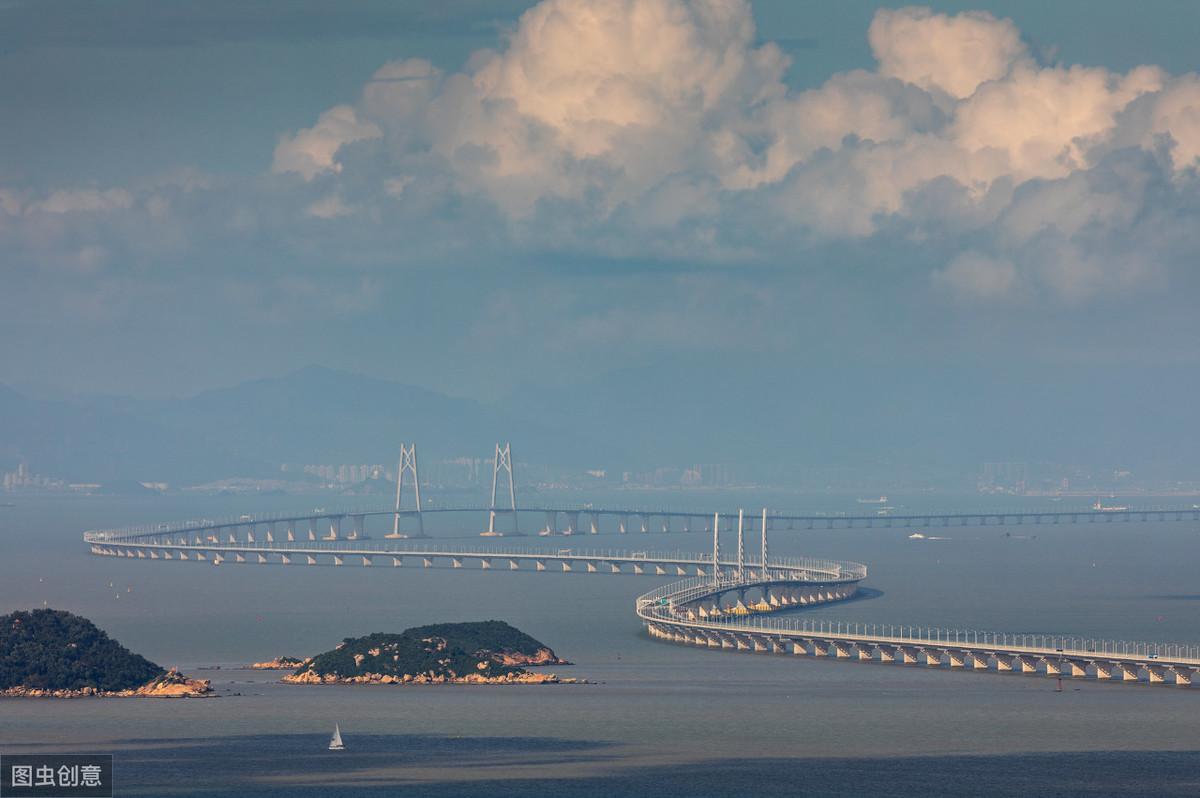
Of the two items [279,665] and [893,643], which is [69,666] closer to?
[279,665]

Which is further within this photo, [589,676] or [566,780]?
[589,676]

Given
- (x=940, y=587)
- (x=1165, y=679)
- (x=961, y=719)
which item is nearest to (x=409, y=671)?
(x=961, y=719)

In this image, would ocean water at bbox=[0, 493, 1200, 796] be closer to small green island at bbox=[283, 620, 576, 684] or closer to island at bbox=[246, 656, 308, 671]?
island at bbox=[246, 656, 308, 671]

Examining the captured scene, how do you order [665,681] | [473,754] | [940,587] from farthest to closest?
1. [940,587]
2. [665,681]
3. [473,754]

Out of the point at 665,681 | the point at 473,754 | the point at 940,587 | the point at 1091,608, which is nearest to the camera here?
the point at 473,754

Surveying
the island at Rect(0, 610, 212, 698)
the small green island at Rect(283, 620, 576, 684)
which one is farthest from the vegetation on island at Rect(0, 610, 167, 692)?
the small green island at Rect(283, 620, 576, 684)

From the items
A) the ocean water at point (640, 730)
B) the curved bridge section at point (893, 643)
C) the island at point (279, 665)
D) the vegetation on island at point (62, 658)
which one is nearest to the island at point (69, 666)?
the vegetation on island at point (62, 658)

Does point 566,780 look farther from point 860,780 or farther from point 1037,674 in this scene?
point 1037,674
